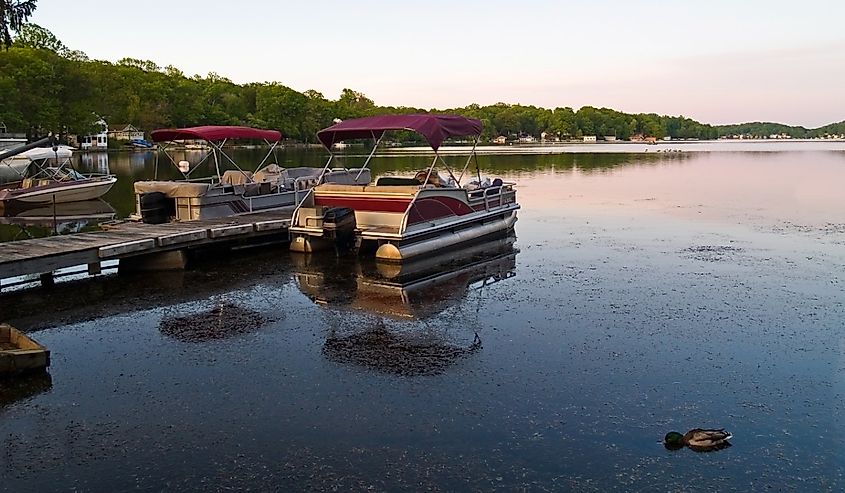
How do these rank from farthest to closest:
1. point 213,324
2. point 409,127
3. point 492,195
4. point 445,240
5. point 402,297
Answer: point 492,195
point 445,240
point 409,127
point 402,297
point 213,324

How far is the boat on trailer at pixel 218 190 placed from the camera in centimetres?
1764

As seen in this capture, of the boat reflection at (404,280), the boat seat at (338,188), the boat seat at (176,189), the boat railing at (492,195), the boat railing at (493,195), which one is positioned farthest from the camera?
the boat railing at (493,195)

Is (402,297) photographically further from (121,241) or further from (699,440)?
Result: (699,440)

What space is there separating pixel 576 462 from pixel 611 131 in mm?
184468

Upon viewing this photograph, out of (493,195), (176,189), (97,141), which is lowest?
(493,195)

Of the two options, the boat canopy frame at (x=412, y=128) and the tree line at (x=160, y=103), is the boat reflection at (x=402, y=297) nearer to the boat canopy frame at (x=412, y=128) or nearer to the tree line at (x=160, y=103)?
the boat canopy frame at (x=412, y=128)

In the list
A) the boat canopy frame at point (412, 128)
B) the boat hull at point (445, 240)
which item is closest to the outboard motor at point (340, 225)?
the boat hull at point (445, 240)

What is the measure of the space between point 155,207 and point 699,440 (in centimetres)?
1494

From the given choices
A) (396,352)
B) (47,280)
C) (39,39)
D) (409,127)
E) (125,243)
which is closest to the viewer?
(396,352)

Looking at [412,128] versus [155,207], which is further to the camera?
[155,207]

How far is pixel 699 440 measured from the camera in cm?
646

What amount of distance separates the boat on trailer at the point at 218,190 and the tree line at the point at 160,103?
12739mm

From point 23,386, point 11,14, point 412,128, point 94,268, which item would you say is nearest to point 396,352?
point 23,386

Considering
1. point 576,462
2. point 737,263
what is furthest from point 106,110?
point 576,462
